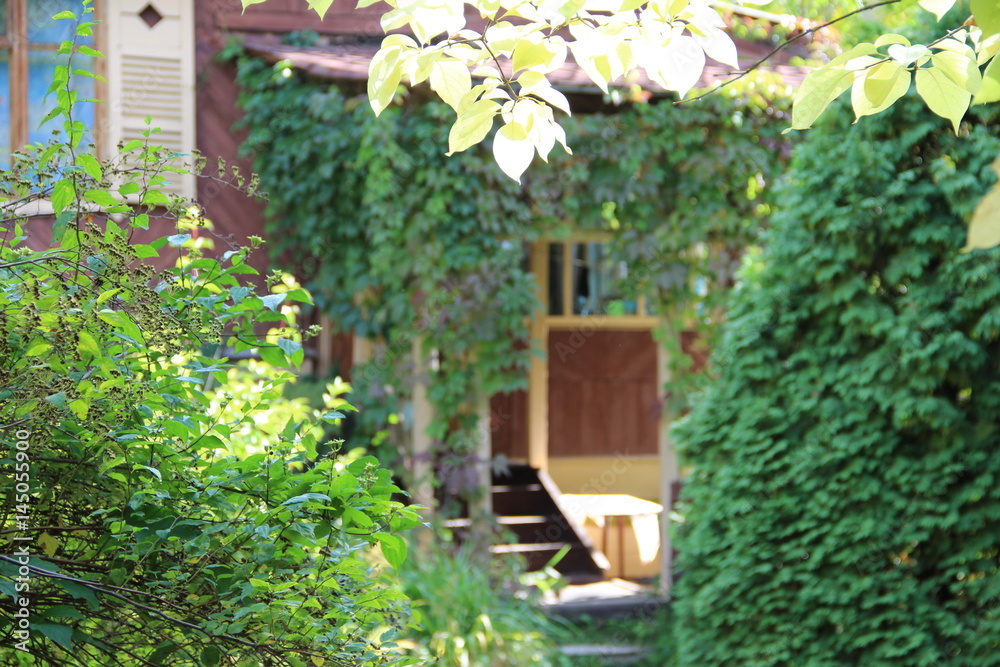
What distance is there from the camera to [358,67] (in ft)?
20.3

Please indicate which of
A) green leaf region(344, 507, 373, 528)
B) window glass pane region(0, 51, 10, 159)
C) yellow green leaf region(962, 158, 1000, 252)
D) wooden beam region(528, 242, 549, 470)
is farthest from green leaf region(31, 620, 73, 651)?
wooden beam region(528, 242, 549, 470)

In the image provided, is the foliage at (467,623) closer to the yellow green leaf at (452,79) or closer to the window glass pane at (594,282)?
the yellow green leaf at (452,79)

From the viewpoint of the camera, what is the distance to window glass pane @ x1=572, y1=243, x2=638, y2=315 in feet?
28.2

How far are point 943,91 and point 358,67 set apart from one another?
519 centimetres

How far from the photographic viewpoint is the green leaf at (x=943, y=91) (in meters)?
1.40

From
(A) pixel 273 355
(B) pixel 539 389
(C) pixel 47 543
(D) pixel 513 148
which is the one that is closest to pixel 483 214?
(B) pixel 539 389

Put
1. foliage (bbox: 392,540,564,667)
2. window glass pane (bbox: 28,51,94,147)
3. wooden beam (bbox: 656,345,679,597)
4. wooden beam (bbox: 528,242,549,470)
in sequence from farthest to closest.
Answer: wooden beam (bbox: 528,242,549,470)
window glass pane (bbox: 28,51,94,147)
wooden beam (bbox: 656,345,679,597)
foliage (bbox: 392,540,564,667)

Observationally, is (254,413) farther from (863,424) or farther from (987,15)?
(863,424)

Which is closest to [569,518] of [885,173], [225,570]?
[885,173]

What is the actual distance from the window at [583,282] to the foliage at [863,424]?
415 centimetres

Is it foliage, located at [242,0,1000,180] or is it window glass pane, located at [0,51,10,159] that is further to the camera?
window glass pane, located at [0,51,10,159]

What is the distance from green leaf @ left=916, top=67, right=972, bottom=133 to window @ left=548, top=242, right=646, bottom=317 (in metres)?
7.00

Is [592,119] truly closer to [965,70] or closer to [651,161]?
[651,161]

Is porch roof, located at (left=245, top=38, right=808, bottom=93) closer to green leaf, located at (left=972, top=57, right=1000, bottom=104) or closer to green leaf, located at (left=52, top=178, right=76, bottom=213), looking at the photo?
green leaf, located at (left=52, top=178, right=76, bottom=213)
